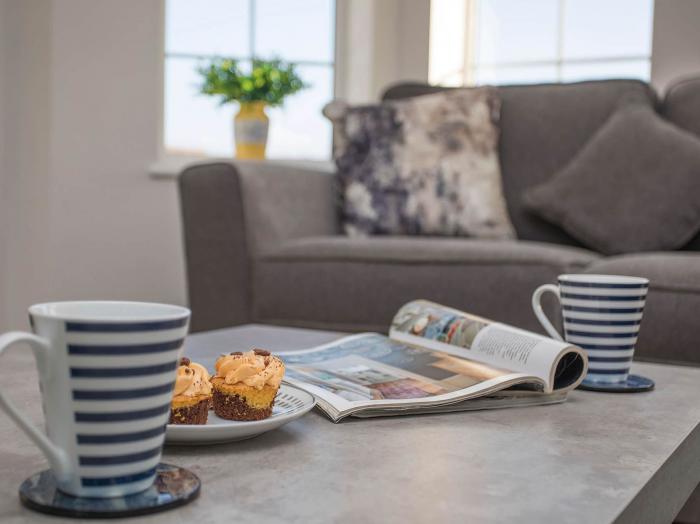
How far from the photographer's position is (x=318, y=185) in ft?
7.87

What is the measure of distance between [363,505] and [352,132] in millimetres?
2010

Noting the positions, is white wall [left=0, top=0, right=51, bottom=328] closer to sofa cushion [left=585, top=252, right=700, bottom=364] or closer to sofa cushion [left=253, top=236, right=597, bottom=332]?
sofa cushion [left=253, top=236, right=597, bottom=332]

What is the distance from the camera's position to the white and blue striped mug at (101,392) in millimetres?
433

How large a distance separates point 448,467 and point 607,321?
391mm

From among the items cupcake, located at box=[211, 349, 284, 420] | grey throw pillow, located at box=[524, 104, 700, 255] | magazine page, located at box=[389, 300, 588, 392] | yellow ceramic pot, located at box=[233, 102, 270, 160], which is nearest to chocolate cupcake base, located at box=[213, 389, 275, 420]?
cupcake, located at box=[211, 349, 284, 420]

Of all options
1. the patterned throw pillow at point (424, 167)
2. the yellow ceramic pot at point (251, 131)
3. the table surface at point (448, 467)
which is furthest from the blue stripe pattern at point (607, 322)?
the yellow ceramic pot at point (251, 131)

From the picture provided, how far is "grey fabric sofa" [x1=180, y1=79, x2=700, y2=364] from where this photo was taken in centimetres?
173

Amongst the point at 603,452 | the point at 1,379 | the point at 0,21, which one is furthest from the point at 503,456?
the point at 0,21

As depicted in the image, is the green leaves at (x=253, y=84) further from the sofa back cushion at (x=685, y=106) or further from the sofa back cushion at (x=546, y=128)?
the sofa back cushion at (x=685, y=106)

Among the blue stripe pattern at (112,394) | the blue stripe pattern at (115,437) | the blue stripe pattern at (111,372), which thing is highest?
the blue stripe pattern at (111,372)

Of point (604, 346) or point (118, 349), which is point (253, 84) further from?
point (118, 349)

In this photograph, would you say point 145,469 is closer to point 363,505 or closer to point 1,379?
point 363,505

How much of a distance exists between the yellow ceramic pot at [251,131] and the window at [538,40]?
1.14 meters

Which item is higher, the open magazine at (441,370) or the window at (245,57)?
the window at (245,57)
